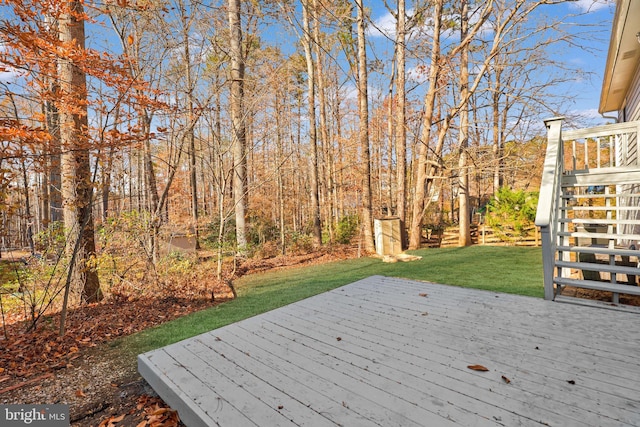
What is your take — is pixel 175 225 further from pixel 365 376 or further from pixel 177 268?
pixel 365 376

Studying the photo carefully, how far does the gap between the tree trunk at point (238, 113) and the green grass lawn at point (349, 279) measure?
205 cm

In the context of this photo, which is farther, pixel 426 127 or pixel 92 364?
pixel 426 127

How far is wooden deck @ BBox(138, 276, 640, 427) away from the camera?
1.59 metres

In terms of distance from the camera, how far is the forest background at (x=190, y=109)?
390 cm

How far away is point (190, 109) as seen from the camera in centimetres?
590

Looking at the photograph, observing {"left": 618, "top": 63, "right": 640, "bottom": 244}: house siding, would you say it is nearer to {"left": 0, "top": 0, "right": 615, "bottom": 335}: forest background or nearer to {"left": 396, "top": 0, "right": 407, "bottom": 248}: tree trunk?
{"left": 0, "top": 0, "right": 615, "bottom": 335}: forest background

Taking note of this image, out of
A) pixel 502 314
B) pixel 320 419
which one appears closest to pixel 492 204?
pixel 502 314

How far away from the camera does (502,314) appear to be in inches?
113

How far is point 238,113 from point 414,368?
611 cm

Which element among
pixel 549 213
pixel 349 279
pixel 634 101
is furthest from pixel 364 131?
pixel 549 213

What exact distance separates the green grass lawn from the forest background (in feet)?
3.37

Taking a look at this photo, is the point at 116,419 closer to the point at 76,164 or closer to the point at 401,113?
the point at 76,164

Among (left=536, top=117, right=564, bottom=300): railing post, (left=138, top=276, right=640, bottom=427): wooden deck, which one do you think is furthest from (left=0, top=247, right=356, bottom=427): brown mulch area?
(left=536, top=117, right=564, bottom=300): railing post

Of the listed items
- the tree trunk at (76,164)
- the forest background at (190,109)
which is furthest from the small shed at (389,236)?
the tree trunk at (76,164)
